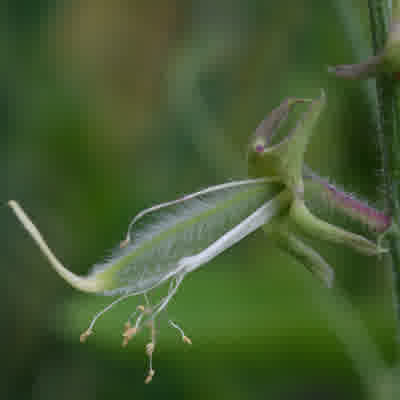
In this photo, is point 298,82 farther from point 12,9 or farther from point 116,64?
point 12,9

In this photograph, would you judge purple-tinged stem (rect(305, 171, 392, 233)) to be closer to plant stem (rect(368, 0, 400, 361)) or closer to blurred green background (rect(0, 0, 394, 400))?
plant stem (rect(368, 0, 400, 361))

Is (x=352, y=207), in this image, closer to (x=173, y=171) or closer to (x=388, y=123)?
(x=388, y=123)

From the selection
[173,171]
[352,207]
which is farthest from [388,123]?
[173,171]

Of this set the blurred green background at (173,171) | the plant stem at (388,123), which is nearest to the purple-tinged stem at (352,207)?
the plant stem at (388,123)

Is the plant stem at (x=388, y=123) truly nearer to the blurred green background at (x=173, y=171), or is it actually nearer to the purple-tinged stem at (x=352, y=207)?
the purple-tinged stem at (x=352, y=207)

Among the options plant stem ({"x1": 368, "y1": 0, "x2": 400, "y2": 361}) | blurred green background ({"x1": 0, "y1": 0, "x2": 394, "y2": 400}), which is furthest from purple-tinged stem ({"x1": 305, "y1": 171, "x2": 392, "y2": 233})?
blurred green background ({"x1": 0, "y1": 0, "x2": 394, "y2": 400})
